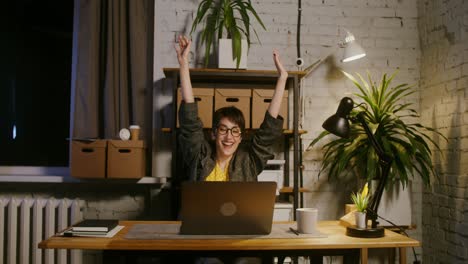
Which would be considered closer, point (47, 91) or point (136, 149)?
point (136, 149)

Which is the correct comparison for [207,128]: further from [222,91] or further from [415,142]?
[415,142]

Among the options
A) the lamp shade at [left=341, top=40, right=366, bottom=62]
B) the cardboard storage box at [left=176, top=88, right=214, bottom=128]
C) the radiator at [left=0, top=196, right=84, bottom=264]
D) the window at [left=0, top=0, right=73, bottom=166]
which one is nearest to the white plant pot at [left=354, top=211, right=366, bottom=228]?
the cardboard storage box at [left=176, top=88, right=214, bottom=128]

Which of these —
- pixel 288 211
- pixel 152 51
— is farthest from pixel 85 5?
pixel 288 211

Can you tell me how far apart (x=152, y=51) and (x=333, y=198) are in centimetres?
172

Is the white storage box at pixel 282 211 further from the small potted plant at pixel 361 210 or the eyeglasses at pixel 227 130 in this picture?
the small potted plant at pixel 361 210

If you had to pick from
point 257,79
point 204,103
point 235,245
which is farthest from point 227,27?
point 235,245

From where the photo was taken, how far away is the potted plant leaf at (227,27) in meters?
2.85

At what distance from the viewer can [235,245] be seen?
4.83 feet

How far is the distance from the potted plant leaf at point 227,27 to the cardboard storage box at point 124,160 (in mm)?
735

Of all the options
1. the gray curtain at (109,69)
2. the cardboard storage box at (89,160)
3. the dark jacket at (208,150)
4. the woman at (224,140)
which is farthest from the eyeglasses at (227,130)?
the gray curtain at (109,69)

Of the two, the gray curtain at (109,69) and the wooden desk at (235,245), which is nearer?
the wooden desk at (235,245)

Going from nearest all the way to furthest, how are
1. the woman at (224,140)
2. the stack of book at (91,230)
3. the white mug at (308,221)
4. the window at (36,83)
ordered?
the stack of book at (91,230)
the white mug at (308,221)
the woman at (224,140)
the window at (36,83)

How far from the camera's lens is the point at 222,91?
9.17ft

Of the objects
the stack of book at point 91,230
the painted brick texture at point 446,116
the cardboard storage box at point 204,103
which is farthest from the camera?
the cardboard storage box at point 204,103
